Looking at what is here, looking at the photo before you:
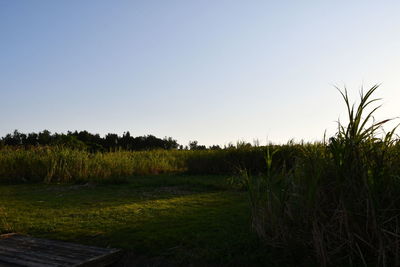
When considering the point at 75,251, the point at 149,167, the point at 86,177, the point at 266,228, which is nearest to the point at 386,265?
the point at 266,228

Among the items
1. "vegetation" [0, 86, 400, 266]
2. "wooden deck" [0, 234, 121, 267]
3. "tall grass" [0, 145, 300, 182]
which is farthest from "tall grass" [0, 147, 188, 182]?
"wooden deck" [0, 234, 121, 267]

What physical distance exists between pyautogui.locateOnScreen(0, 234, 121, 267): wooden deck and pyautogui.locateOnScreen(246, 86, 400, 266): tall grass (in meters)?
1.68

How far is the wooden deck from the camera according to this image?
138 inches

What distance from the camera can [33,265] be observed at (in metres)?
3.45

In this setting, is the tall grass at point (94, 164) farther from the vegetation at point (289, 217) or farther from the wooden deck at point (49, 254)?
the wooden deck at point (49, 254)

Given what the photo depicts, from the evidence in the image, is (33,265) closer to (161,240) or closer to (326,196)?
(161,240)

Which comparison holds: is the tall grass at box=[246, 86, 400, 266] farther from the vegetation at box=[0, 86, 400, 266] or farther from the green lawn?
the green lawn

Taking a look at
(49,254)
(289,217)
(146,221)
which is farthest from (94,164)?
(289,217)

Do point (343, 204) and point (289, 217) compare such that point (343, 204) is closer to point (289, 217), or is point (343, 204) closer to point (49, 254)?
point (289, 217)

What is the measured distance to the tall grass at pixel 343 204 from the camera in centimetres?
307

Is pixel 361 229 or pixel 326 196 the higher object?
pixel 326 196

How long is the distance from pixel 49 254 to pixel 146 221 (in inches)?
66.6

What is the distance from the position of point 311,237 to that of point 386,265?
2.12ft

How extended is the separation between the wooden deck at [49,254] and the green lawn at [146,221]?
0.83 feet
